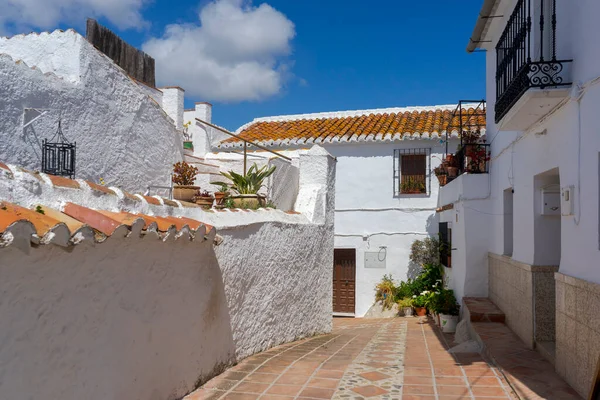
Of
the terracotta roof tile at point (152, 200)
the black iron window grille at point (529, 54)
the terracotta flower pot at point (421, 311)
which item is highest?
the black iron window grille at point (529, 54)

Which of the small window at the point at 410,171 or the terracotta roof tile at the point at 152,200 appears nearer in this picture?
the terracotta roof tile at the point at 152,200

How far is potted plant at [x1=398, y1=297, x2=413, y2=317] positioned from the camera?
536 inches

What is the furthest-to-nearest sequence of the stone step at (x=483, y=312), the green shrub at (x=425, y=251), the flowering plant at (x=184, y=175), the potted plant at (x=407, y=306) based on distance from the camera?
the green shrub at (x=425, y=251) → the potted plant at (x=407, y=306) → the flowering plant at (x=184, y=175) → the stone step at (x=483, y=312)

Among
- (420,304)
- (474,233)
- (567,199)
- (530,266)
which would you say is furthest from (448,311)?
(567,199)

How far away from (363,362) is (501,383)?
1687 mm

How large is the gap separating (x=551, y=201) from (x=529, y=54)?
5.81 feet

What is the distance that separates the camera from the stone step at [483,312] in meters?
8.29

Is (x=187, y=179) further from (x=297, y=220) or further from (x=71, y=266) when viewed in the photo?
(x=71, y=266)

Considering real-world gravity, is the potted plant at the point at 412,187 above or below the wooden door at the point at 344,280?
above

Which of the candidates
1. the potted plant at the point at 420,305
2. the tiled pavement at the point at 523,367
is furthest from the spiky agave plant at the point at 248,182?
the potted plant at the point at 420,305

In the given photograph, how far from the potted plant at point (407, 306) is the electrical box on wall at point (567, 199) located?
28.3 feet

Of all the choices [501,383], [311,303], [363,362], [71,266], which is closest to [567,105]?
[501,383]

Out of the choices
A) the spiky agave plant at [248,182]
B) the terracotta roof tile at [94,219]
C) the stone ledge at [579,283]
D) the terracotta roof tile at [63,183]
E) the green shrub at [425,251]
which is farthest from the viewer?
the green shrub at [425,251]

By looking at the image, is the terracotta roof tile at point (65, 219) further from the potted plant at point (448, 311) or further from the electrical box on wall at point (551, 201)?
the potted plant at point (448, 311)
